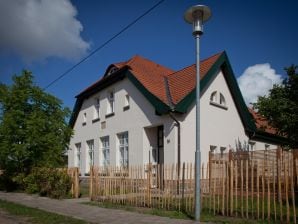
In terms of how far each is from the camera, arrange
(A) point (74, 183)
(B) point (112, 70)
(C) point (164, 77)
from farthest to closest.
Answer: (B) point (112, 70) < (C) point (164, 77) < (A) point (74, 183)

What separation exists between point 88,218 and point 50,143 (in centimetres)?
1005

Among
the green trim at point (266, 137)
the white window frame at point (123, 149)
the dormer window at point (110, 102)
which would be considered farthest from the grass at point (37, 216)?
the green trim at point (266, 137)

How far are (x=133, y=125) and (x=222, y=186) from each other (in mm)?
9843

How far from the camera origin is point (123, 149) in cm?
2089

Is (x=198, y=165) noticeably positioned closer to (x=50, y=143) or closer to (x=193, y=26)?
(x=193, y=26)

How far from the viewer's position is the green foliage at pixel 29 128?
18953mm

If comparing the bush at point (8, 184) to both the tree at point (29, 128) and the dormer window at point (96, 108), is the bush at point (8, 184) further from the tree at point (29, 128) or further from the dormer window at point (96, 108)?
the dormer window at point (96, 108)

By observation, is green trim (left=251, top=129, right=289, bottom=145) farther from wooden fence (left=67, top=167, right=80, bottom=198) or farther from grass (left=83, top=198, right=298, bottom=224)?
grass (left=83, top=198, right=298, bottom=224)

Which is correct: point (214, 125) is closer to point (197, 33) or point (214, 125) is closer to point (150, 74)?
point (150, 74)

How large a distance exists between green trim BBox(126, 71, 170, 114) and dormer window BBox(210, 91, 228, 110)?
10.9 feet

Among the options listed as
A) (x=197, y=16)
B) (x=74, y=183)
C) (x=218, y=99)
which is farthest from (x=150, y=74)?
(x=197, y=16)

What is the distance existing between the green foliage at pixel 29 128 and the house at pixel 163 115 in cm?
279

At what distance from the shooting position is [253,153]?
45.1 ft

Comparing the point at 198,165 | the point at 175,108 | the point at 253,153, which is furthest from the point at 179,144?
the point at 198,165
